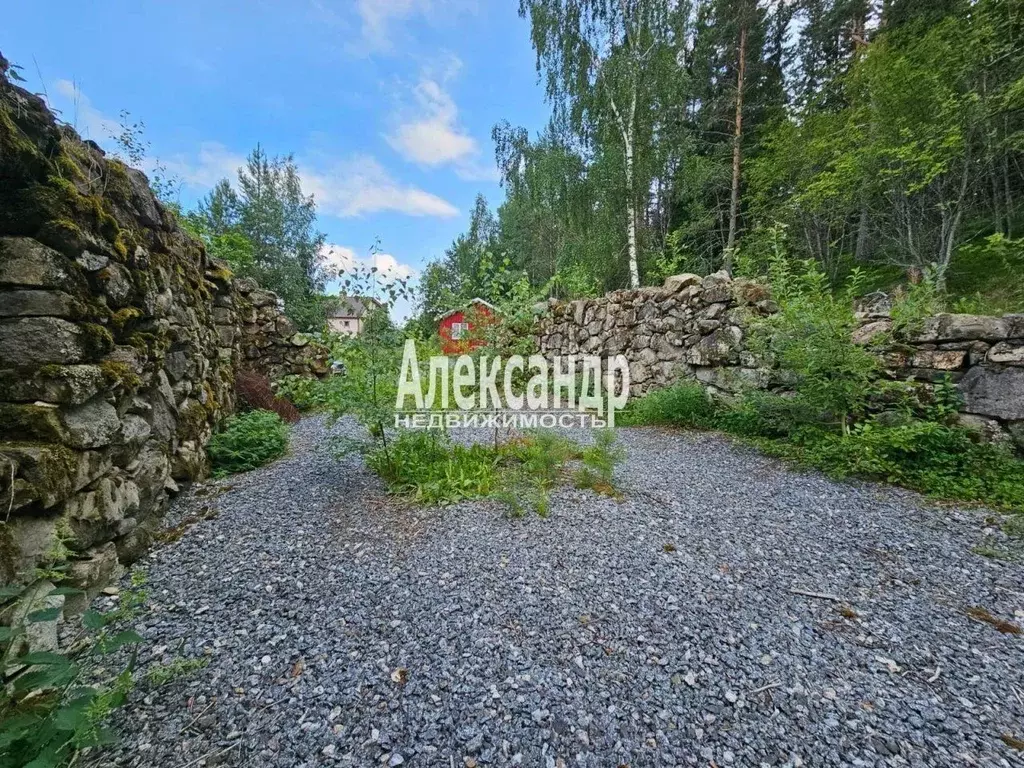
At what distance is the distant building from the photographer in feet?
9.21

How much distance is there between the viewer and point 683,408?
470 centimetres

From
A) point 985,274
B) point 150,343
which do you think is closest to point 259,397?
point 150,343

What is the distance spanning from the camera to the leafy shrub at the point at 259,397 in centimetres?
442

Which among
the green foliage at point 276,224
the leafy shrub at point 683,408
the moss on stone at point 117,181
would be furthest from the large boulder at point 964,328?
the green foliage at point 276,224

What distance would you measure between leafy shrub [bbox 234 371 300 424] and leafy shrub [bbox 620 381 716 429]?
14.5 ft

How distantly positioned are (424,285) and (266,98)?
11.6 feet

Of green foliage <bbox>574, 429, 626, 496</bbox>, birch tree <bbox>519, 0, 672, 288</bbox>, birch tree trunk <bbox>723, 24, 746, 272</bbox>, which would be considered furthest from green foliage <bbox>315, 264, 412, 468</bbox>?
birch tree trunk <bbox>723, 24, 746, 272</bbox>

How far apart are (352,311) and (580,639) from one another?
2454 mm

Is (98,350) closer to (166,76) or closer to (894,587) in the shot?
(166,76)

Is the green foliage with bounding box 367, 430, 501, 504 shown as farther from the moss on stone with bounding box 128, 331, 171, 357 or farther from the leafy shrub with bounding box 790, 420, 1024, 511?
the leafy shrub with bounding box 790, 420, 1024, 511

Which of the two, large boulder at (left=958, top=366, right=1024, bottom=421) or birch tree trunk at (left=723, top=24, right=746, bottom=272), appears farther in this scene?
birch tree trunk at (left=723, top=24, right=746, bottom=272)

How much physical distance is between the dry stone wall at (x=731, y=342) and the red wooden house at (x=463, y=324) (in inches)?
110

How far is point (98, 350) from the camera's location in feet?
5.95
